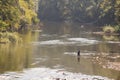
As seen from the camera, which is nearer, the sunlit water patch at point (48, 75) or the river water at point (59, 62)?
the sunlit water patch at point (48, 75)

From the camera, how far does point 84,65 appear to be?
72.3 metres

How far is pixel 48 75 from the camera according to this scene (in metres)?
61.0

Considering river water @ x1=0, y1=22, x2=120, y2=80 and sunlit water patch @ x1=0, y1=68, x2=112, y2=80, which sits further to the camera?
river water @ x1=0, y1=22, x2=120, y2=80

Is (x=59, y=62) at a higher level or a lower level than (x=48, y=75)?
higher

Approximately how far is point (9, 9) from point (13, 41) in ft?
73.0

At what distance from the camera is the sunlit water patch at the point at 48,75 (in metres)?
57.5

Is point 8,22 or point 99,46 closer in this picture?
point 99,46

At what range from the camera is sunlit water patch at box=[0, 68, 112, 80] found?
5753cm

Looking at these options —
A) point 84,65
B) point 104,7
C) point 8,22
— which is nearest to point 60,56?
point 84,65

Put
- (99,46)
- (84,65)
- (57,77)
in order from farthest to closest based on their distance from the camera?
(99,46)
(84,65)
(57,77)

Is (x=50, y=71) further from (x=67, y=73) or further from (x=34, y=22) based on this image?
(x=34, y=22)

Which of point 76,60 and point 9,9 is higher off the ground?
point 9,9

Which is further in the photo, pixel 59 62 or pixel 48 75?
pixel 59 62

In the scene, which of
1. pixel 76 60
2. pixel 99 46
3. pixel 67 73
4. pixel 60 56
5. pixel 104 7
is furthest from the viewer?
pixel 104 7
